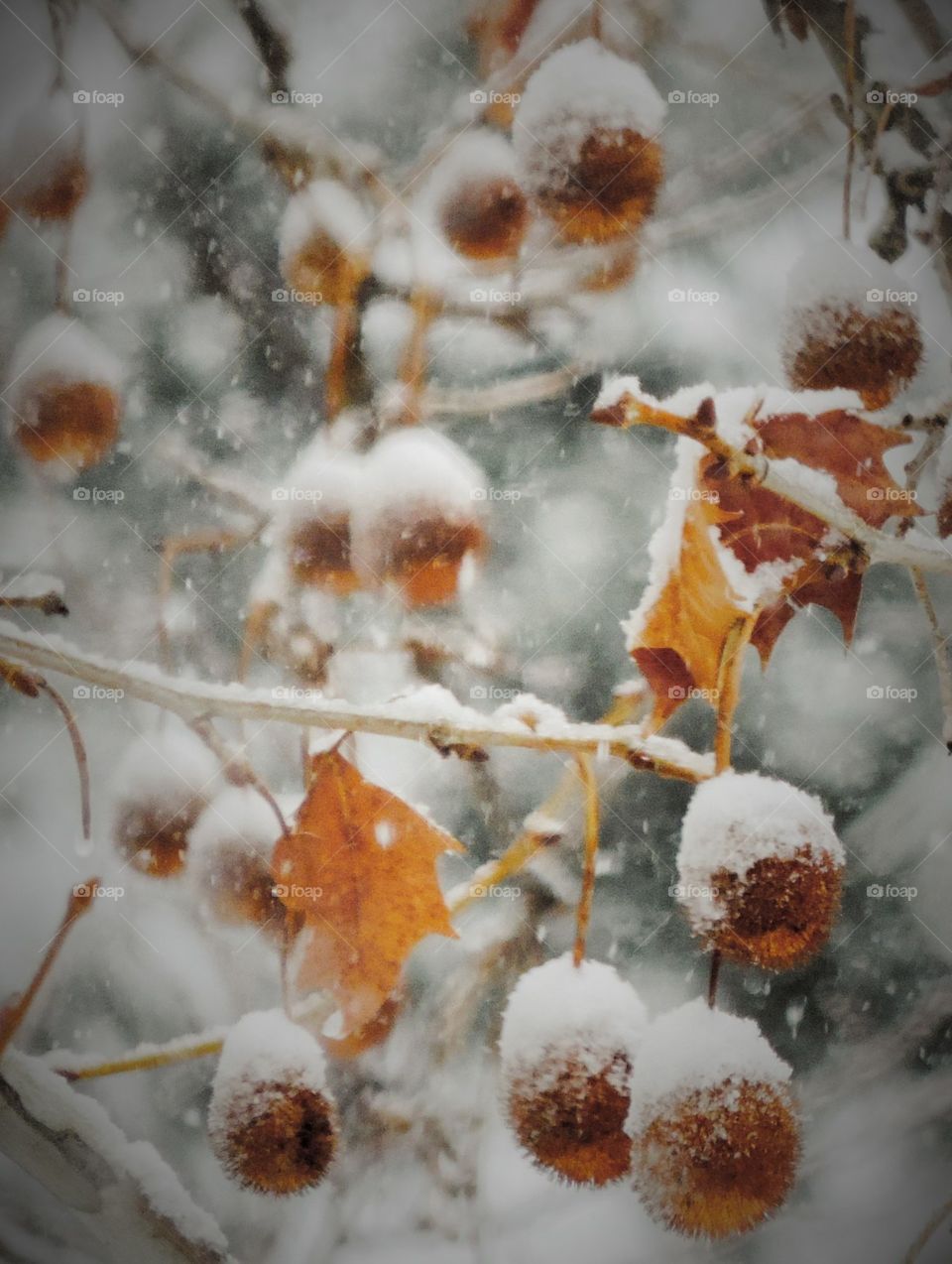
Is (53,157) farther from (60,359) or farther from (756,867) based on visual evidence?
(756,867)

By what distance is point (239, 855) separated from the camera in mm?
560

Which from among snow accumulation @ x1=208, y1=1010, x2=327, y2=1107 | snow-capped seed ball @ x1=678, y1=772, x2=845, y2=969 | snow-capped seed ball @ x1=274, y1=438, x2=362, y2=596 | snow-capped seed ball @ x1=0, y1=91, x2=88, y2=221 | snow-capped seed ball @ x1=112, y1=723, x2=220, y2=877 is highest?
snow-capped seed ball @ x1=0, y1=91, x2=88, y2=221

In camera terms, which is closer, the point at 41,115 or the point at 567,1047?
the point at 567,1047

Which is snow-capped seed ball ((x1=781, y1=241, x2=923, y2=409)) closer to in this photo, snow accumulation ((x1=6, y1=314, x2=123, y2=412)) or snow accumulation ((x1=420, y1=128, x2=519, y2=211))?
snow accumulation ((x1=420, y1=128, x2=519, y2=211))

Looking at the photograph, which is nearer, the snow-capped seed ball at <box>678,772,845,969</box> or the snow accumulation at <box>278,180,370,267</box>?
the snow-capped seed ball at <box>678,772,845,969</box>

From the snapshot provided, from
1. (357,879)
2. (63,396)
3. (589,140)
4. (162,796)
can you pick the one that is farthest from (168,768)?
(589,140)

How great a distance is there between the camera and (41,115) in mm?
591

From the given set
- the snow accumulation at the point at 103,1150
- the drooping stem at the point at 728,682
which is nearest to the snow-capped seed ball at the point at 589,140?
the drooping stem at the point at 728,682

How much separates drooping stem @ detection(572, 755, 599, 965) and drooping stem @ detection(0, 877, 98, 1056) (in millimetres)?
311

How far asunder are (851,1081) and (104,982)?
18.8 inches

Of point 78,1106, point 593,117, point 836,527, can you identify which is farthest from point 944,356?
point 78,1106

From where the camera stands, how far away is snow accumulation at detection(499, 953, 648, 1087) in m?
0.48

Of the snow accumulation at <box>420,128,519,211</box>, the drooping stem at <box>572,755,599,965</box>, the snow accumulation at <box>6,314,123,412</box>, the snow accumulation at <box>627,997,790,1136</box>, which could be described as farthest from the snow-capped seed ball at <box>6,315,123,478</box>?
the snow accumulation at <box>627,997,790,1136</box>

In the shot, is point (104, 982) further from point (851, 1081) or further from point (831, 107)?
point (831, 107)
